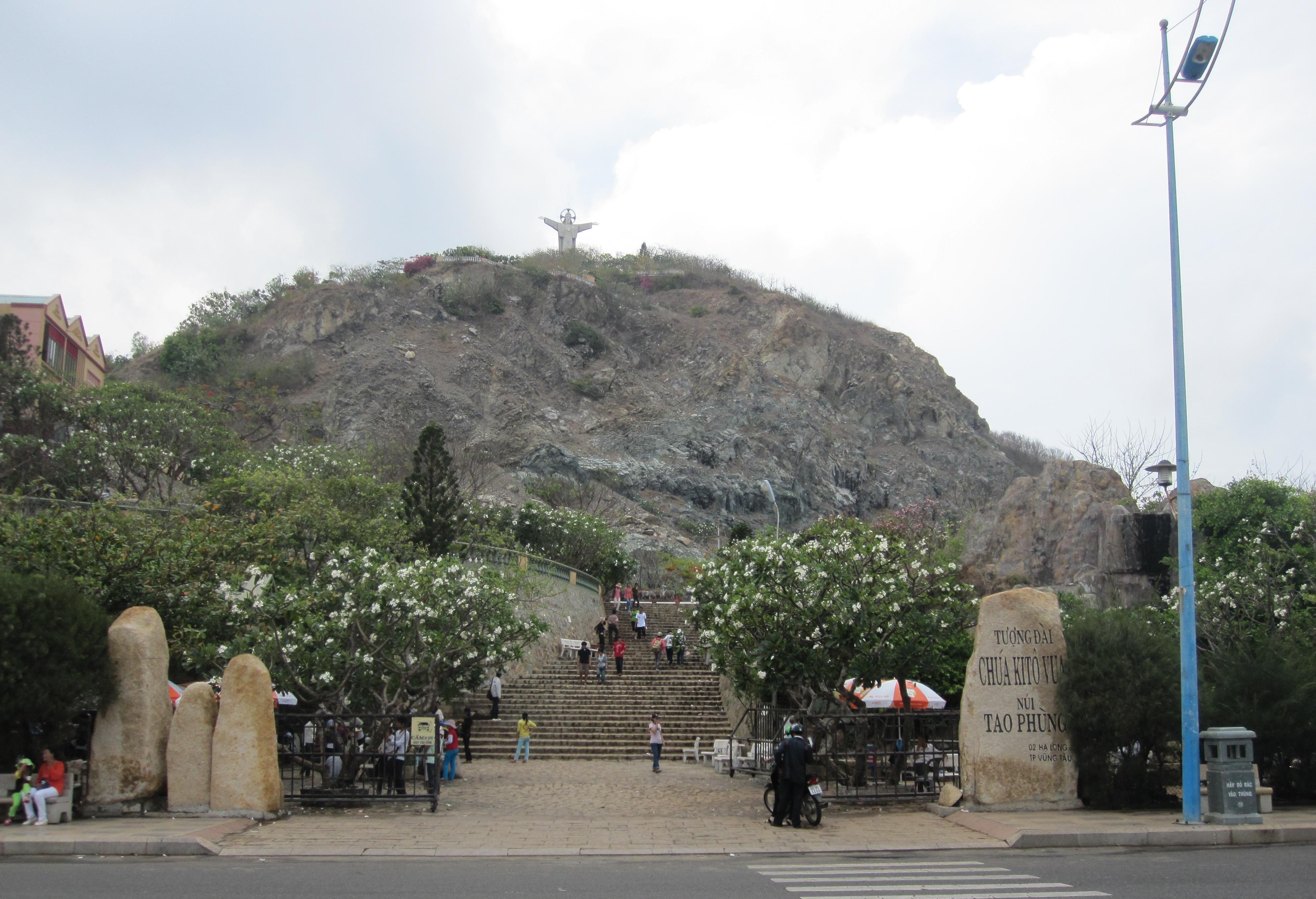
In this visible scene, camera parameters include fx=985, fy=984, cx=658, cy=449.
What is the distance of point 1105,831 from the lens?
36.4ft

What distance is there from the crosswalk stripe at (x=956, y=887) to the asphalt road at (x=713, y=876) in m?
0.02

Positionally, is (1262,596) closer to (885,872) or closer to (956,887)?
(885,872)

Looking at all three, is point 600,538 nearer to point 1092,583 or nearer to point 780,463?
point 1092,583

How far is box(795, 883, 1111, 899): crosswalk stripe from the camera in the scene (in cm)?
812

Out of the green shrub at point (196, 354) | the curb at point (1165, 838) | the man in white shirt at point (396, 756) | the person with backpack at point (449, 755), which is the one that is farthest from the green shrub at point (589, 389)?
the curb at point (1165, 838)

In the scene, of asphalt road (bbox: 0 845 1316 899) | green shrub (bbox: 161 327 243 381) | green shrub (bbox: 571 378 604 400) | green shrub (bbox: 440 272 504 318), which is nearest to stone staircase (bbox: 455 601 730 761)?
asphalt road (bbox: 0 845 1316 899)

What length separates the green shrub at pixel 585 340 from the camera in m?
86.4

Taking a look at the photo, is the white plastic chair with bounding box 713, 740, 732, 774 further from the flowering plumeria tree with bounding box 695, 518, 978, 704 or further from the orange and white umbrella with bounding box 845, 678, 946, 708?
the flowering plumeria tree with bounding box 695, 518, 978, 704

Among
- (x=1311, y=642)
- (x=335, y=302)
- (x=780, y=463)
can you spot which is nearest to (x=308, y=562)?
(x=1311, y=642)

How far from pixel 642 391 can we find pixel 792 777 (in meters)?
71.5

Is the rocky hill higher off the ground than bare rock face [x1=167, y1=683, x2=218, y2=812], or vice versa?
the rocky hill

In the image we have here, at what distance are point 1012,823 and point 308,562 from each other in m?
17.3

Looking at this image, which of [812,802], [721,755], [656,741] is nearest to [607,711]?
[656,741]

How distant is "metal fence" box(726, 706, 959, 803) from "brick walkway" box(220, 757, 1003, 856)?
25.6 inches
